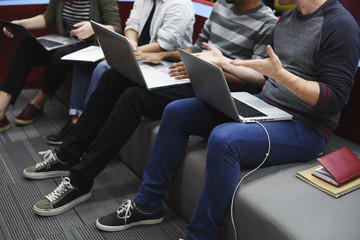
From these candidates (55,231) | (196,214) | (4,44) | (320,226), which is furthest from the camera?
(4,44)

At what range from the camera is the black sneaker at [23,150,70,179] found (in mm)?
1938

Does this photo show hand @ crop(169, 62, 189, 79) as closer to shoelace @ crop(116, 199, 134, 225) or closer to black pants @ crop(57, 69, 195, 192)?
black pants @ crop(57, 69, 195, 192)

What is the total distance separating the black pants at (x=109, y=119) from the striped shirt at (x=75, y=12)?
78 centimetres

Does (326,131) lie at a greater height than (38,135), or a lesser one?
greater

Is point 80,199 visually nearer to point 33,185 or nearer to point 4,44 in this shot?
point 33,185

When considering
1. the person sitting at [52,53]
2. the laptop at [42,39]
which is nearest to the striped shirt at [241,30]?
the person sitting at [52,53]

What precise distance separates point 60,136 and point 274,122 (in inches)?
54.1

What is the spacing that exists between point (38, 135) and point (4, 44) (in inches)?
37.3

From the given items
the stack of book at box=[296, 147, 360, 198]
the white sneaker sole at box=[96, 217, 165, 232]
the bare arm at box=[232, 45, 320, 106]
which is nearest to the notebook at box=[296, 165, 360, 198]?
the stack of book at box=[296, 147, 360, 198]

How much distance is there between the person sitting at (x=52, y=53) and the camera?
241 cm

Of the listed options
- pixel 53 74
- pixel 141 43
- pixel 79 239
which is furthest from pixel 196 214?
pixel 53 74

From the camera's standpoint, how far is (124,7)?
3.09 m

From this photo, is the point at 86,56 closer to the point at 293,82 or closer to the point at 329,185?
the point at 293,82

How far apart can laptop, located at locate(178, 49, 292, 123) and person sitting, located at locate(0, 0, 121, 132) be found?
3.68 feet
